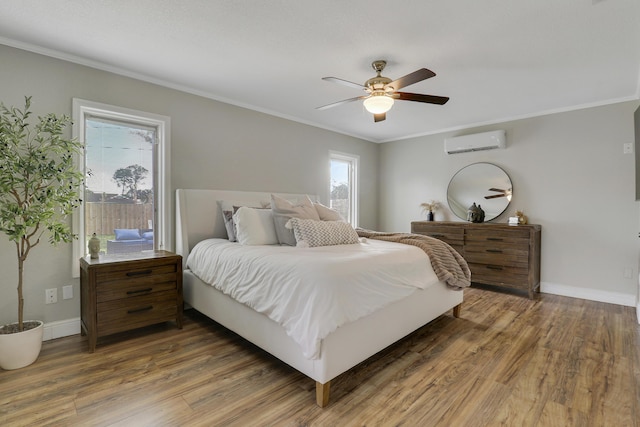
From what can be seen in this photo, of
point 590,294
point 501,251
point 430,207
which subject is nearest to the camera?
point 590,294

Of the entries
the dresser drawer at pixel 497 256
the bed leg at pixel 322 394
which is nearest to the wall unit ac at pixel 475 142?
the dresser drawer at pixel 497 256

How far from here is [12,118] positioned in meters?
2.38

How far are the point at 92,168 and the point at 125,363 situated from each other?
1.77 m

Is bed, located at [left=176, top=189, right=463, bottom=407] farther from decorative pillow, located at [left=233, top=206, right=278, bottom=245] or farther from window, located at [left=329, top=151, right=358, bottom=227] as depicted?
window, located at [left=329, top=151, right=358, bottom=227]

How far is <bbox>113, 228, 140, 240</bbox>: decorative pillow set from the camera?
299 cm

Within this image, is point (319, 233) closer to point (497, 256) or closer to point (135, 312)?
point (135, 312)

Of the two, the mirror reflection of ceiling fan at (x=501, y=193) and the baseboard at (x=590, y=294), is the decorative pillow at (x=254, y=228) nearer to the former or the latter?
the mirror reflection of ceiling fan at (x=501, y=193)

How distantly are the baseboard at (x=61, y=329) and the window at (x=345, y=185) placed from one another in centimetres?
359

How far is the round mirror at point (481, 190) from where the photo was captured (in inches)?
172

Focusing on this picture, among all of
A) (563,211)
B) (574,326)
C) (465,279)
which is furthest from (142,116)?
(563,211)

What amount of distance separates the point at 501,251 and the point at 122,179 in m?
4.50

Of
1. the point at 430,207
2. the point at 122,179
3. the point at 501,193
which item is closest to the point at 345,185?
the point at 430,207

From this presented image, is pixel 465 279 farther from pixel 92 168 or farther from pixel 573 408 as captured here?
pixel 92 168

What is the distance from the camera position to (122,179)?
3.00 m
